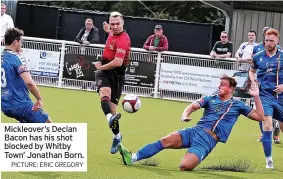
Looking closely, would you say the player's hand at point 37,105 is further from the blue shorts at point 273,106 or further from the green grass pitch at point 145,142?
the blue shorts at point 273,106

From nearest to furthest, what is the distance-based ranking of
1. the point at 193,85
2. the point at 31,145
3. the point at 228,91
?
1. the point at 31,145
2. the point at 228,91
3. the point at 193,85

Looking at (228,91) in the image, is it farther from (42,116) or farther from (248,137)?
(248,137)

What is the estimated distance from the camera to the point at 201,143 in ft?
35.7

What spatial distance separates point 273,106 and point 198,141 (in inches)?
73.4

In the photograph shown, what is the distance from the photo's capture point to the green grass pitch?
10445 millimetres

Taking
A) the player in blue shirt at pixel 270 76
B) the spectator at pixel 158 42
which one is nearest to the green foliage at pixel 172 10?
the spectator at pixel 158 42

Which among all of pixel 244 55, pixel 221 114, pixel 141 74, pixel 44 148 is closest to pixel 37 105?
pixel 44 148

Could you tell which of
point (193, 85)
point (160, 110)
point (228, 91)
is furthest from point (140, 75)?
point (228, 91)

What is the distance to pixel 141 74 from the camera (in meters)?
23.0

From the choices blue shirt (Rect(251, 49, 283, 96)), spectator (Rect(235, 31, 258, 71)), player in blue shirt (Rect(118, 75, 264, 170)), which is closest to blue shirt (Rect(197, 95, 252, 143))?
player in blue shirt (Rect(118, 75, 264, 170))

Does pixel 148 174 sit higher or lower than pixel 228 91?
lower

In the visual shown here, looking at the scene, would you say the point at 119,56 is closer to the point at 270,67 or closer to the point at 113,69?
the point at 113,69

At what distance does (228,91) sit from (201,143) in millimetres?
786

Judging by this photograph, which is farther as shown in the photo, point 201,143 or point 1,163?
point 201,143
